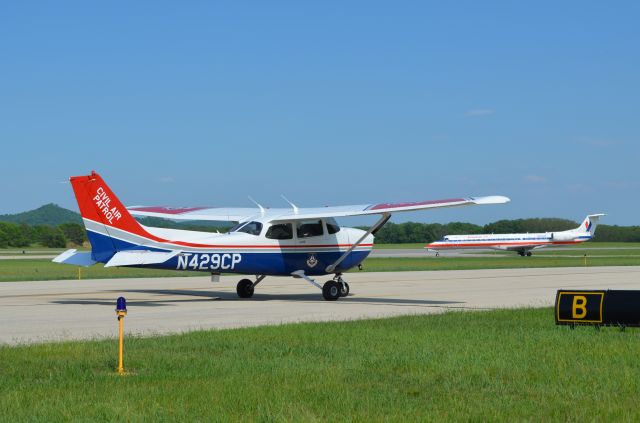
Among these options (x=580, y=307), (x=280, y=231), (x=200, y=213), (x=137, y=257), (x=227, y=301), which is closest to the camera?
(x=580, y=307)

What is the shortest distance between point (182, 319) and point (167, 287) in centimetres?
1295

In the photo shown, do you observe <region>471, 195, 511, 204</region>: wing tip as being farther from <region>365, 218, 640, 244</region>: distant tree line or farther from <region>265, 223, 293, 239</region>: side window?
<region>365, 218, 640, 244</region>: distant tree line

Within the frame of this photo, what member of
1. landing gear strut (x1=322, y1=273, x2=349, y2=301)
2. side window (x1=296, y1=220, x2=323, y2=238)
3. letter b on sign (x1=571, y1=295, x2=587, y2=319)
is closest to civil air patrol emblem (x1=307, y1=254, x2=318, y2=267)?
side window (x1=296, y1=220, x2=323, y2=238)

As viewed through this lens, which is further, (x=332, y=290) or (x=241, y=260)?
(x=332, y=290)

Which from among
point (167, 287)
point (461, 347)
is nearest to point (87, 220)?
point (167, 287)

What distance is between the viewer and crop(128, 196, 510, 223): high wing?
24922 mm

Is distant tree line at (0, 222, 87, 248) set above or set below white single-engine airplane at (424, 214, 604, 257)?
above

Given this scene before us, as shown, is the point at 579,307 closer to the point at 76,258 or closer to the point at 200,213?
the point at 76,258

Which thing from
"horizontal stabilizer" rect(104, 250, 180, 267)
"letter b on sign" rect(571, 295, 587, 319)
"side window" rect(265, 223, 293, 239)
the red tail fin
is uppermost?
the red tail fin

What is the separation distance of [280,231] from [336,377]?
15082 millimetres

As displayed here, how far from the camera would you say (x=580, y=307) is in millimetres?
16719

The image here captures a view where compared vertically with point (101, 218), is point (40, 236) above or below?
below

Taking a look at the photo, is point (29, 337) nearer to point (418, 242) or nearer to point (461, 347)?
point (461, 347)

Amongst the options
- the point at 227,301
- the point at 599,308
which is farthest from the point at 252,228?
the point at 599,308
